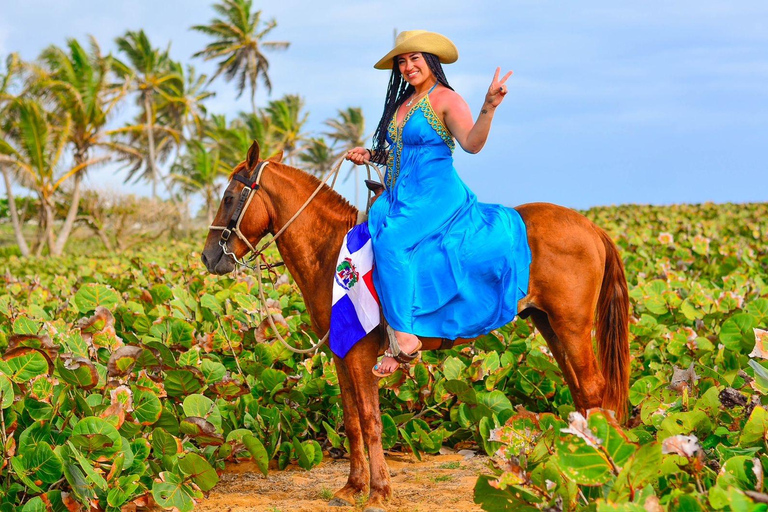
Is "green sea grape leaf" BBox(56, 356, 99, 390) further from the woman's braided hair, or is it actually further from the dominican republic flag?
the woman's braided hair

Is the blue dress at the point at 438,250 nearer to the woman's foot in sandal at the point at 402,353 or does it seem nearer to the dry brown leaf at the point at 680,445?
the woman's foot in sandal at the point at 402,353

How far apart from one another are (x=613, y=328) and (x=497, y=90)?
1.64 metres

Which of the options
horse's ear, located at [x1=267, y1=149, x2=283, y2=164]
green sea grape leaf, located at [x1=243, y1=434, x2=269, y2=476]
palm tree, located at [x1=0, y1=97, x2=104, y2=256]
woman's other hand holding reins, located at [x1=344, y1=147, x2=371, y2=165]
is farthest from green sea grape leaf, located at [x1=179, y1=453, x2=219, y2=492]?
palm tree, located at [x1=0, y1=97, x2=104, y2=256]

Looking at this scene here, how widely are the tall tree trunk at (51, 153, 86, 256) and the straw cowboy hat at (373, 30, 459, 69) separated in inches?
1115

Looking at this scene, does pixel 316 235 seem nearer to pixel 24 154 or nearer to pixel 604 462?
pixel 604 462

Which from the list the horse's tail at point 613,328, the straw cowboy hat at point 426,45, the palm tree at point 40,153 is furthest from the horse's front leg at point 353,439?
the palm tree at point 40,153

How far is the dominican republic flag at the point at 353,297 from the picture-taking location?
373 centimetres

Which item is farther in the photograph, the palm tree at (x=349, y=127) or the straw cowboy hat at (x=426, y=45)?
the palm tree at (x=349, y=127)

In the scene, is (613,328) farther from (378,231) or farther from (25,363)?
(25,363)

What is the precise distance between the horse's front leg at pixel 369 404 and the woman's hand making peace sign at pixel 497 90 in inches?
53.7

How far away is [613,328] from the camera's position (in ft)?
13.9

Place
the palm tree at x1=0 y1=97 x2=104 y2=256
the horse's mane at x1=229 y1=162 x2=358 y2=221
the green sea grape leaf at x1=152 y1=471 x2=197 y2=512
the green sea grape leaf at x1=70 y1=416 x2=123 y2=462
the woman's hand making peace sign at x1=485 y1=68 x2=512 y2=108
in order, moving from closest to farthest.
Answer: the green sea grape leaf at x1=70 y1=416 x2=123 y2=462, the woman's hand making peace sign at x1=485 y1=68 x2=512 y2=108, the green sea grape leaf at x1=152 y1=471 x2=197 y2=512, the horse's mane at x1=229 y1=162 x2=358 y2=221, the palm tree at x1=0 y1=97 x2=104 y2=256

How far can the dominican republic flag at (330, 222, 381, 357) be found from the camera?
12.2 feet

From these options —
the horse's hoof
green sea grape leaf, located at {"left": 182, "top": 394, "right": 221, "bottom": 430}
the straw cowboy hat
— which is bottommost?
the horse's hoof
